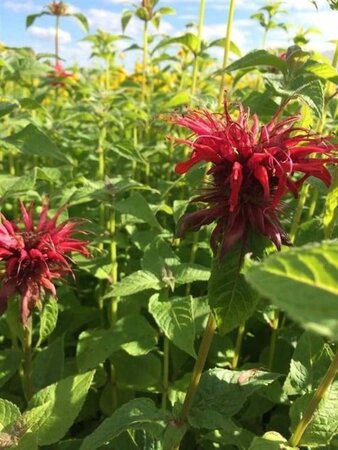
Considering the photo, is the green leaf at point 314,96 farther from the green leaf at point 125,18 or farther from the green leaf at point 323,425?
the green leaf at point 125,18

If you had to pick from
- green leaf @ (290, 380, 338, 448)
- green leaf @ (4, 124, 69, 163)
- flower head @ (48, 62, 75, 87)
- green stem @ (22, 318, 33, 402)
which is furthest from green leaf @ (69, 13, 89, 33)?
green leaf @ (290, 380, 338, 448)

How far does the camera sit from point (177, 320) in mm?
1260

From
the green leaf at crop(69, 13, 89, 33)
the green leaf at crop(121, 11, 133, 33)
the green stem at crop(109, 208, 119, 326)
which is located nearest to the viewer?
the green stem at crop(109, 208, 119, 326)


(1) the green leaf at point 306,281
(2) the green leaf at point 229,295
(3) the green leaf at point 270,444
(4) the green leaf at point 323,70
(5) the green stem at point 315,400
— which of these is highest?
(4) the green leaf at point 323,70

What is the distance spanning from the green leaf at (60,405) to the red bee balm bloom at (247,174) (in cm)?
45

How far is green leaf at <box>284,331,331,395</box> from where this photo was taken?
1233 millimetres

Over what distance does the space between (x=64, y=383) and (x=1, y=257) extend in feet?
1.04

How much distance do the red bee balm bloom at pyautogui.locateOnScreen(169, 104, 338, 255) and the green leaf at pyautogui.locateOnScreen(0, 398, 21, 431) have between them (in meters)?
0.48

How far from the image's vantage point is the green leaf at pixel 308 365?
123 cm

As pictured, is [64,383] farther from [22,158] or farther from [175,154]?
[22,158]

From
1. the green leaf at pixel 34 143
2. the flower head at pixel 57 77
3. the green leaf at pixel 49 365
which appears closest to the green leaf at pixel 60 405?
the green leaf at pixel 49 365

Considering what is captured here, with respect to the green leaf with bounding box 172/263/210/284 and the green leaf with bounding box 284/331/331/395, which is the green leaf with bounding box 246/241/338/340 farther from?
the green leaf with bounding box 172/263/210/284

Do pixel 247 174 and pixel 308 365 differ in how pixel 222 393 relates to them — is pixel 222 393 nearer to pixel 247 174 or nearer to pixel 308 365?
pixel 308 365

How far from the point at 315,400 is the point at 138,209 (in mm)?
803
